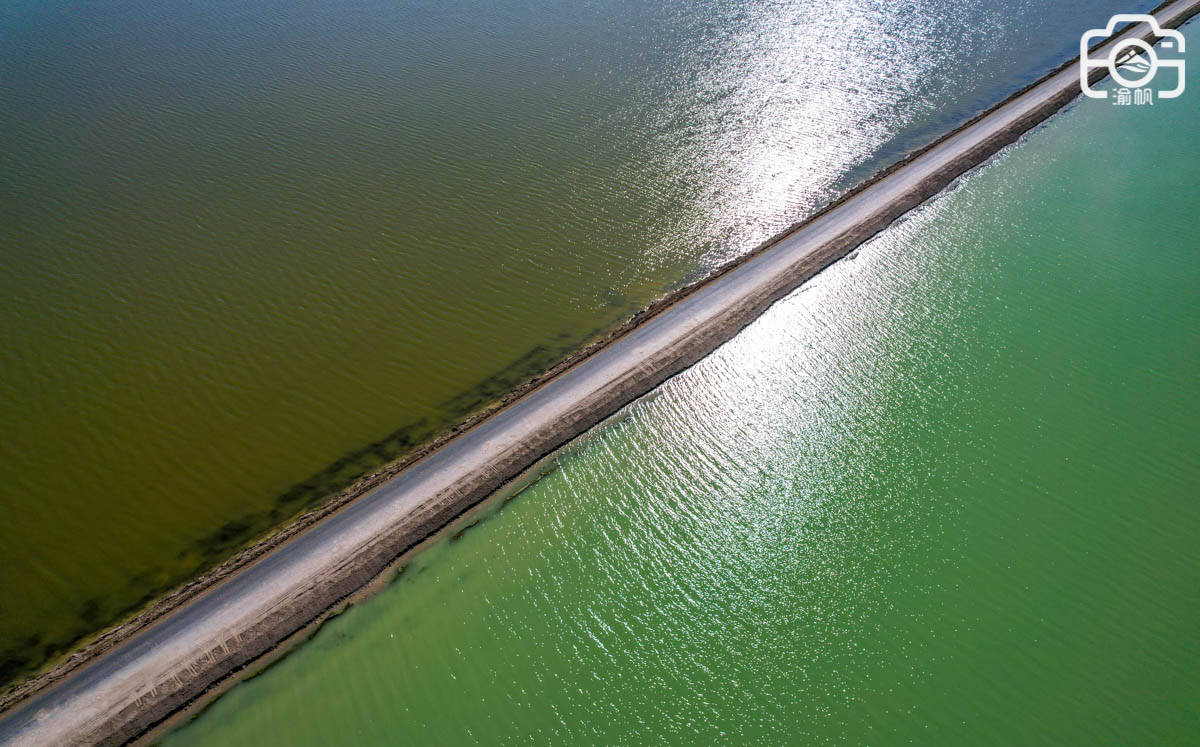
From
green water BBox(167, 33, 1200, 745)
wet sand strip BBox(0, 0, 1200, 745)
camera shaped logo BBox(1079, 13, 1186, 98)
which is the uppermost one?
camera shaped logo BBox(1079, 13, 1186, 98)

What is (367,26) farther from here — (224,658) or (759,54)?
(224,658)

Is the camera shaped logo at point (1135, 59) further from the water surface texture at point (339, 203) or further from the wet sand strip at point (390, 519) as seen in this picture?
the wet sand strip at point (390, 519)

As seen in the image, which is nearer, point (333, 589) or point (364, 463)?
point (333, 589)

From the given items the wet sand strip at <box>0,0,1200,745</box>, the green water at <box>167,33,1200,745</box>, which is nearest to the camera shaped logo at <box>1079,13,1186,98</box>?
the green water at <box>167,33,1200,745</box>

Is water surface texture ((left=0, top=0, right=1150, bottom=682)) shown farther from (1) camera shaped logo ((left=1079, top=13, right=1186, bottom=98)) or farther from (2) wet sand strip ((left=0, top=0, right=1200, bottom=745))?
(1) camera shaped logo ((left=1079, top=13, right=1186, bottom=98))

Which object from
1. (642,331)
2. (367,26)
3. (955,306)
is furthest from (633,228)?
(367,26)
